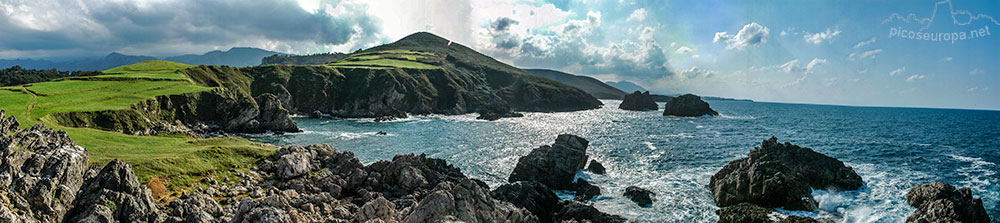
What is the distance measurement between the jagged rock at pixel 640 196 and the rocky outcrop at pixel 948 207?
14929 mm

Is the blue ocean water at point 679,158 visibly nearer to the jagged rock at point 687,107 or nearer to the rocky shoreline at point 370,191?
the rocky shoreline at point 370,191

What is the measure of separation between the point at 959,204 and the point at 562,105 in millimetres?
134685

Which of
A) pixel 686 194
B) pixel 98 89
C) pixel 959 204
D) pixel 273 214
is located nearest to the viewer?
pixel 273 214

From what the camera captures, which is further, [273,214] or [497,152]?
[497,152]

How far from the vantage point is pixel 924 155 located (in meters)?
50.2

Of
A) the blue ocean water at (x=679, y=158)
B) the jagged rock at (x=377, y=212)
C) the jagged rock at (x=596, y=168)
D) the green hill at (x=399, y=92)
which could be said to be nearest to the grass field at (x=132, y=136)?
the jagged rock at (x=377, y=212)

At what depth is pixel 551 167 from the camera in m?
37.7

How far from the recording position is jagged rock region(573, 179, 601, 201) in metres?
32.5

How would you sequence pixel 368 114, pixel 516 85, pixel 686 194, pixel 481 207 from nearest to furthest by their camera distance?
pixel 481 207 → pixel 686 194 → pixel 368 114 → pixel 516 85

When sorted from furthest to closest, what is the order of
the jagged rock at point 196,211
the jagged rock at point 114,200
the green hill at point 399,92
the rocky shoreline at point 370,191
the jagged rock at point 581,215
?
1. the green hill at point 399,92
2. the jagged rock at point 581,215
3. the jagged rock at point 196,211
4. the rocky shoreline at point 370,191
5. the jagged rock at point 114,200

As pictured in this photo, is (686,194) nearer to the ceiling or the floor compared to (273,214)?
nearer to the floor

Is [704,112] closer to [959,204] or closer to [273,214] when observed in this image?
[959,204]

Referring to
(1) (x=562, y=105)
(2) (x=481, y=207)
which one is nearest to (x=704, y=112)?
(1) (x=562, y=105)

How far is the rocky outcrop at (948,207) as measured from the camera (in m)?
22.5
